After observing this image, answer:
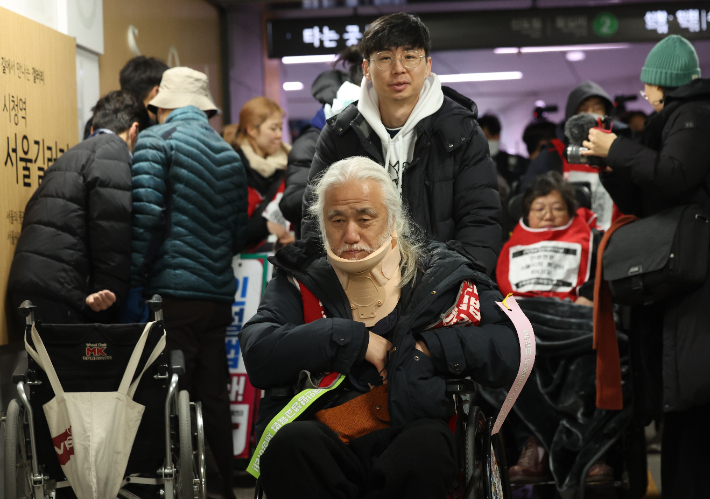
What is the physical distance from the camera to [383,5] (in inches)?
274

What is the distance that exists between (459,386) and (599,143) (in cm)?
136

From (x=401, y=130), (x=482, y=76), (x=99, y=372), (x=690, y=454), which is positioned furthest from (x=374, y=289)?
(x=482, y=76)

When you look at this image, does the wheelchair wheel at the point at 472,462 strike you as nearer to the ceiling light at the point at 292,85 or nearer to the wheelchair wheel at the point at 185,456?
the wheelchair wheel at the point at 185,456

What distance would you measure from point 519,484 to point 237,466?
1703 millimetres

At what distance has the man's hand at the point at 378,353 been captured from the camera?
7.25 feet

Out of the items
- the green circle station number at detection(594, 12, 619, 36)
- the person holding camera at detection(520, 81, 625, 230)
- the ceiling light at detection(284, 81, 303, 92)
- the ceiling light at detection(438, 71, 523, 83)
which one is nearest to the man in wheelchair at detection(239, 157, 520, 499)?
the person holding camera at detection(520, 81, 625, 230)

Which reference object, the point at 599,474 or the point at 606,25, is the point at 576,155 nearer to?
the point at 599,474

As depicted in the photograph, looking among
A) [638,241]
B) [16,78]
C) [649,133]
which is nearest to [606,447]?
[638,241]

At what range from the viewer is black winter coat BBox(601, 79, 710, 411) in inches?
112

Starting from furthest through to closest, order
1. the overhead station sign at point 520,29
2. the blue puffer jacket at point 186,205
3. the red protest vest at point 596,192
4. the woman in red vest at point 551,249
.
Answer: the overhead station sign at point 520,29, the red protest vest at point 596,192, the woman in red vest at point 551,249, the blue puffer jacket at point 186,205

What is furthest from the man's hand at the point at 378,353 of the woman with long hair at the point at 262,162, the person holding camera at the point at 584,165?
the person holding camera at the point at 584,165

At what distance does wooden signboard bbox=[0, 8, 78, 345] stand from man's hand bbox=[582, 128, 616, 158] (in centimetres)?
230

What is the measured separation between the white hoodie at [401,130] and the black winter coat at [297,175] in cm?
91

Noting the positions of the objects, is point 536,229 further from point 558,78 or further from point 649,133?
point 558,78
